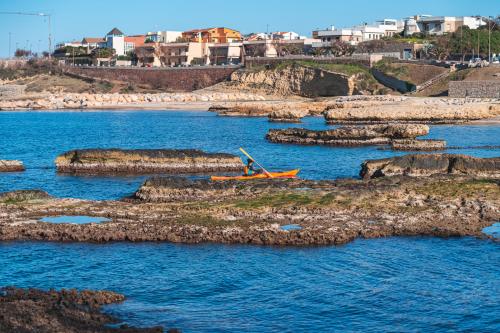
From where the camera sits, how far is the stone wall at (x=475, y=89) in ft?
295

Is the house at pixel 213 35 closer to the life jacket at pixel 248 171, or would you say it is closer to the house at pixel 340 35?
the house at pixel 340 35

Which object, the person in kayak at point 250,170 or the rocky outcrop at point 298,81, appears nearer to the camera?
the person in kayak at point 250,170

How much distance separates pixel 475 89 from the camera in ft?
300

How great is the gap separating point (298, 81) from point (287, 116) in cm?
3545

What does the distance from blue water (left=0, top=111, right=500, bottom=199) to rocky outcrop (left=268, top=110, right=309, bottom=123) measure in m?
1.77

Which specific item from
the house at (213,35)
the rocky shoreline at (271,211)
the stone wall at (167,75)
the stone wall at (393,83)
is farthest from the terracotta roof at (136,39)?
the rocky shoreline at (271,211)

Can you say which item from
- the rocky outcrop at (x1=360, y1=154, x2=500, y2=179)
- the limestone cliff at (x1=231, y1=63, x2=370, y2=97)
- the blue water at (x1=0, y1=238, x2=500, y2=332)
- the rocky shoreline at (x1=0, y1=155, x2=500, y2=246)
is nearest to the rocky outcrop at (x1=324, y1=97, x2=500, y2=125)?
the rocky outcrop at (x1=360, y1=154, x2=500, y2=179)

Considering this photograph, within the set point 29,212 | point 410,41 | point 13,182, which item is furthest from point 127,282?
point 410,41

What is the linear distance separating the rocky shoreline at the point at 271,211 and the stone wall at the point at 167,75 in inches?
3963

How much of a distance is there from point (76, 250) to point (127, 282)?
380 centimetres

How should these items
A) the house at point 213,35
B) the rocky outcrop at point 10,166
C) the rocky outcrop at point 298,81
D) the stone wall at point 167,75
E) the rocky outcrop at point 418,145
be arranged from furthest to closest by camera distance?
1. the house at point 213,35
2. the stone wall at point 167,75
3. the rocky outcrop at point 298,81
4. the rocky outcrop at point 418,145
5. the rocky outcrop at point 10,166

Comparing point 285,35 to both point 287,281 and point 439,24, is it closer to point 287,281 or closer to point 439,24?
point 439,24

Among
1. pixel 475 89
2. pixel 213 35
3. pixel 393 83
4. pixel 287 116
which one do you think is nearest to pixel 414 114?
pixel 287 116

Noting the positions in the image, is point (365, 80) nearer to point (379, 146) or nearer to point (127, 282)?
point (379, 146)
